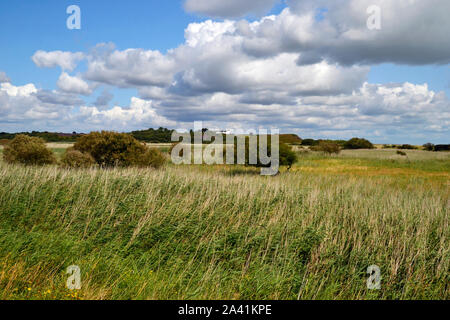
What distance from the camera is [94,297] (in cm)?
455

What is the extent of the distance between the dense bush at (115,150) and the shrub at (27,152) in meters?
2.23

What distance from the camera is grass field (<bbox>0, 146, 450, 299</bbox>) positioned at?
5258 mm

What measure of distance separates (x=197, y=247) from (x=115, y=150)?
18524mm

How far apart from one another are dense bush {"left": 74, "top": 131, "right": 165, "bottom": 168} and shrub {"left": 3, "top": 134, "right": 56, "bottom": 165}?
2.23 meters

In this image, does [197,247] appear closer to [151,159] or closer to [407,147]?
[151,159]

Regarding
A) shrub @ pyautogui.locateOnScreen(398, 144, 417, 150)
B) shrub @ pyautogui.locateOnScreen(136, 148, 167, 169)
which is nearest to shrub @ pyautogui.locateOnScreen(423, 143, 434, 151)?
shrub @ pyautogui.locateOnScreen(398, 144, 417, 150)

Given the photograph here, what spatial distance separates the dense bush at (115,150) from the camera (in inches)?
904

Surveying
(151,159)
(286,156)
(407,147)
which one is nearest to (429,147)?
(407,147)

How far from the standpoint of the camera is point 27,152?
21.5 m

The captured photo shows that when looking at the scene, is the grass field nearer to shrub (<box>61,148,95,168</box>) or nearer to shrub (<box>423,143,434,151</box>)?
shrub (<box>61,148,95,168</box>)

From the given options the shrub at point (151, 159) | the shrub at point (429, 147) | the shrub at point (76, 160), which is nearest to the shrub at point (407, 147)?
the shrub at point (429, 147)

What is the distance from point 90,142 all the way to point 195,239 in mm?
18662

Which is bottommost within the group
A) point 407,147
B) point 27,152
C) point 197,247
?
point 197,247
